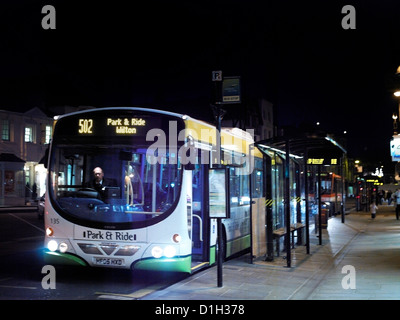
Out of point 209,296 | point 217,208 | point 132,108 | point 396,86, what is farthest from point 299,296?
point 396,86

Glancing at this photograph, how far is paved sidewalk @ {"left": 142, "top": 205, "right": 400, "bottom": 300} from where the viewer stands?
7.89m

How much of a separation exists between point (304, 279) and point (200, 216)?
93.9 inches

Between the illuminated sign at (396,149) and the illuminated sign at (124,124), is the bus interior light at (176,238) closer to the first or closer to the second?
the illuminated sign at (124,124)

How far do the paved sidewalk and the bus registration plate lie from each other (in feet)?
3.29

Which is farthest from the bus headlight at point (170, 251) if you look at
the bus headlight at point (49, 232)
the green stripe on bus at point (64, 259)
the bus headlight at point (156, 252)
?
the bus headlight at point (49, 232)

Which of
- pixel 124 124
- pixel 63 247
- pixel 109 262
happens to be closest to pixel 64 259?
pixel 63 247

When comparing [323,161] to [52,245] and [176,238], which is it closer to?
[176,238]

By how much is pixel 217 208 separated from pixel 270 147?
3990 mm

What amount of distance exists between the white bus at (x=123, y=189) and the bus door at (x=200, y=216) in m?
0.17

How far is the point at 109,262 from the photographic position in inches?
342

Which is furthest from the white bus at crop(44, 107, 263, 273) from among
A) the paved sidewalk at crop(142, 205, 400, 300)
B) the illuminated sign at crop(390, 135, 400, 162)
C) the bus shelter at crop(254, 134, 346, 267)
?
the illuminated sign at crop(390, 135, 400, 162)

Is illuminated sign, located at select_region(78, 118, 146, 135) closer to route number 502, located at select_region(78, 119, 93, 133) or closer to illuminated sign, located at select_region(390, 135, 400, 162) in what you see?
route number 502, located at select_region(78, 119, 93, 133)

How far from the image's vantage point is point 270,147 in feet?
40.2
